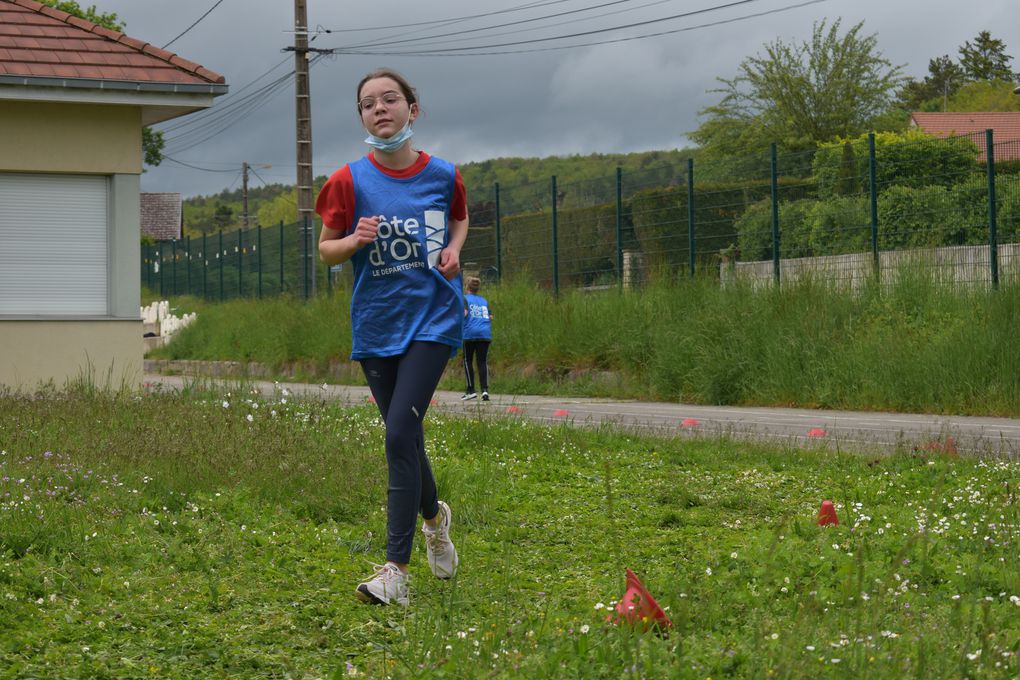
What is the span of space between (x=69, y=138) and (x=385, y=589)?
10.9 meters

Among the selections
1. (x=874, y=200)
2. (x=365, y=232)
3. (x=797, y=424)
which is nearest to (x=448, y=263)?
(x=365, y=232)

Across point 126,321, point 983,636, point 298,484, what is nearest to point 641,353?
point 126,321

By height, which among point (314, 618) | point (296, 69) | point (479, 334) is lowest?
point (314, 618)

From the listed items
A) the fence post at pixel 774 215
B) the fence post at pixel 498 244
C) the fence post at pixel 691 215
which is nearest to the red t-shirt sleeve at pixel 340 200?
the fence post at pixel 774 215

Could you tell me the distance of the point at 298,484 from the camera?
7645mm

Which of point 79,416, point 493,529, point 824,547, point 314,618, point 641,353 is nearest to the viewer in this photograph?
point 314,618

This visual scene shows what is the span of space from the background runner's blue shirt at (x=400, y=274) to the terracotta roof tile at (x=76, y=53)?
32.7ft

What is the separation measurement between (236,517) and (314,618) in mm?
2063

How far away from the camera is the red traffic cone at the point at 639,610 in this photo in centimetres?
441

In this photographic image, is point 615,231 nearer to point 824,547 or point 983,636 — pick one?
point 824,547

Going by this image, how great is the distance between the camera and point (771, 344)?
16562 mm

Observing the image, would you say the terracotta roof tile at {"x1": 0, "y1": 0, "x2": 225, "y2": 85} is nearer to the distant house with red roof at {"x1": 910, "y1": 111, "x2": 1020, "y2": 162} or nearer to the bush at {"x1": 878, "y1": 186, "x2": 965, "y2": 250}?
the bush at {"x1": 878, "y1": 186, "x2": 965, "y2": 250}

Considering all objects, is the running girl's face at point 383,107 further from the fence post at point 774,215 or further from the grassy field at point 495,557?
the fence post at point 774,215

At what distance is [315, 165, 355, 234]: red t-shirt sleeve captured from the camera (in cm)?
547
